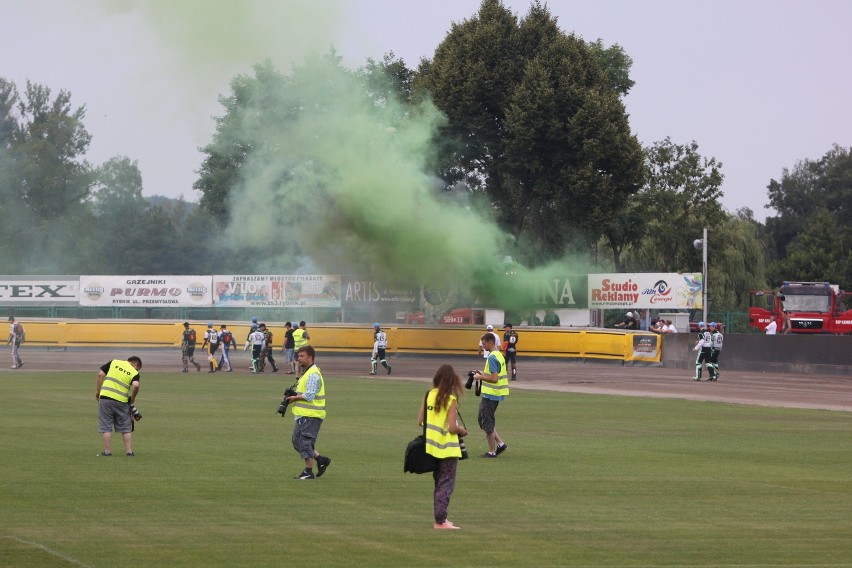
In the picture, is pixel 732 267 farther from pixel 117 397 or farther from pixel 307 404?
pixel 307 404

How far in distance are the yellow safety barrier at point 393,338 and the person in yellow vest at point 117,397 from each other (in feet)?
109

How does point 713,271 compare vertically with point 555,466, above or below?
above

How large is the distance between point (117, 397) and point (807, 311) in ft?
160

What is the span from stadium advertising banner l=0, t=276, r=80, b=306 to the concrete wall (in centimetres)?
3273

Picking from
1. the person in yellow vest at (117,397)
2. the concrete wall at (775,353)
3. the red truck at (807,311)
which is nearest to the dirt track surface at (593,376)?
the concrete wall at (775,353)

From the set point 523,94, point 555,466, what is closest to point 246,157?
point 523,94

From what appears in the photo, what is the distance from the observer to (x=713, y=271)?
7325cm

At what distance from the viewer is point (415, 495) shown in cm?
1497

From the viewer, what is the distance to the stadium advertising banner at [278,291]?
202 feet

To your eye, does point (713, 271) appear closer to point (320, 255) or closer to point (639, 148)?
point (639, 148)

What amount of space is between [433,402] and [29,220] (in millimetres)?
83616

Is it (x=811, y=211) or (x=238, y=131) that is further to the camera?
(x=811, y=211)

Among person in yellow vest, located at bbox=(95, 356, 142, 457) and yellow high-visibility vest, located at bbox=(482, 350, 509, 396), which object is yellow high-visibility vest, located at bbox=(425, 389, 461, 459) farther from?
person in yellow vest, located at bbox=(95, 356, 142, 457)

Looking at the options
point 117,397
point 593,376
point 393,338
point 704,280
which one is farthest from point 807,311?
point 117,397
